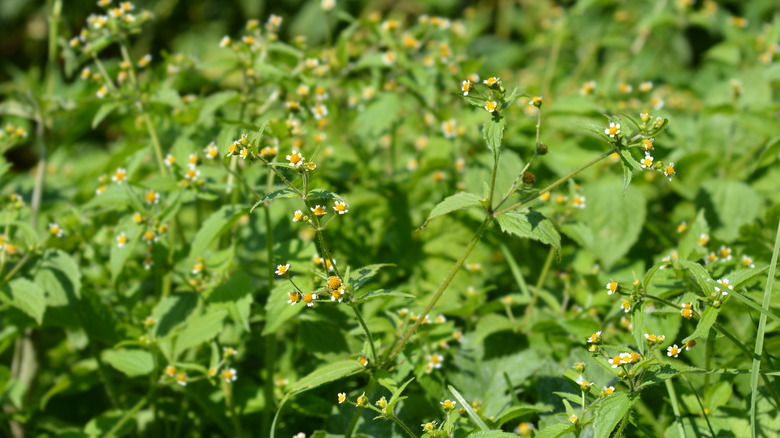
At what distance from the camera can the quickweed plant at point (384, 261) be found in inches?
78.3

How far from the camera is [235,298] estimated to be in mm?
2365

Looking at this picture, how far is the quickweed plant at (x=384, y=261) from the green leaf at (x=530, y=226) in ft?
0.03

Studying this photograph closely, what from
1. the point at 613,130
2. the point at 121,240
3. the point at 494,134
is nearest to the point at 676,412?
the point at 613,130

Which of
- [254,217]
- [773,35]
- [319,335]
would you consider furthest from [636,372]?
[773,35]

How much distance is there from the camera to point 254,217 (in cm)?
309

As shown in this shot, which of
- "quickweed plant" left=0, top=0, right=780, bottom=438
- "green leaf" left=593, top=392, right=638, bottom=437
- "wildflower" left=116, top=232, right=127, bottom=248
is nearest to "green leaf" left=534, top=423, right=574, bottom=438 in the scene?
"quickweed plant" left=0, top=0, right=780, bottom=438

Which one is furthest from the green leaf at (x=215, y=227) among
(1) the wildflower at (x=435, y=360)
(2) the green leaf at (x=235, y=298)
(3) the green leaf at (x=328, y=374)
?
(1) the wildflower at (x=435, y=360)

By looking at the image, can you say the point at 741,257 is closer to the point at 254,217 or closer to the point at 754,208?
the point at 754,208

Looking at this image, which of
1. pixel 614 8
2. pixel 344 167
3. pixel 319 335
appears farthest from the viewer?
pixel 614 8

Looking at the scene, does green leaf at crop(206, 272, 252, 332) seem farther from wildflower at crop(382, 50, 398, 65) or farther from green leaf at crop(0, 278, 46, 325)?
wildflower at crop(382, 50, 398, 65)

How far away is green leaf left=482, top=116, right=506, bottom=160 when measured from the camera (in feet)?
6.20

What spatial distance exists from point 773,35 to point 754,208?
4.69 ft

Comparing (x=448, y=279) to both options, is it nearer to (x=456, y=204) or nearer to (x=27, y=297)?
(x=456, y=204)

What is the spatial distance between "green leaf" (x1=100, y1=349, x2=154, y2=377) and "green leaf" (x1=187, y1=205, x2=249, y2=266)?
460 mm
